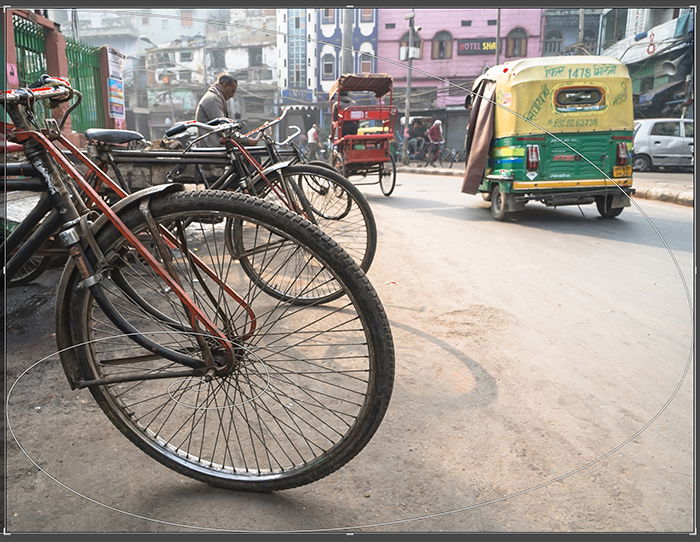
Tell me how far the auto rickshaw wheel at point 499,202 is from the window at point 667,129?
31.6ft

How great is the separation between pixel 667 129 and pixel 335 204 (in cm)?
1368

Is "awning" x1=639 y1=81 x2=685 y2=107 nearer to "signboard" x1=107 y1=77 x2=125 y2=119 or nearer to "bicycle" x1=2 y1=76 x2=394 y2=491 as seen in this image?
"signboard" x1=107 y1=77 x2=125 y2=119

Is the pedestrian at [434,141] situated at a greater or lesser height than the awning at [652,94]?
lesser

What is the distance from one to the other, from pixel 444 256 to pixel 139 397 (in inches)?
125

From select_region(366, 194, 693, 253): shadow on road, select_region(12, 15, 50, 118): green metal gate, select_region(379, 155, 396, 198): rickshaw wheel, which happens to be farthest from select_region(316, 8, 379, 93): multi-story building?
select_region(379, 155, 396, 198): rickshaw wheel

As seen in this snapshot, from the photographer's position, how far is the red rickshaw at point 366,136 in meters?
9.68

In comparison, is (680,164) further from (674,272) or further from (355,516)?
(355,516)

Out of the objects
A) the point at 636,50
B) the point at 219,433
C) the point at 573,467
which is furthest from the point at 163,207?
the point at 636,50

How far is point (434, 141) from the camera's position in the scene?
18891 millimetres

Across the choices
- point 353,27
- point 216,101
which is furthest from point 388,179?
point 353,27

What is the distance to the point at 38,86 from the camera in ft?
5.65

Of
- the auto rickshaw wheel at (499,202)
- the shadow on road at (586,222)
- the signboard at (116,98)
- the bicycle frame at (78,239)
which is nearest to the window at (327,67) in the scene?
the bicycle frame at (78,239)

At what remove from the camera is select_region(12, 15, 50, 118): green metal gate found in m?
6.65

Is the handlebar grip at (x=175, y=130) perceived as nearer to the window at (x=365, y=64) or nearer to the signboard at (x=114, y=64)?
the window at (x=365, y=64)
